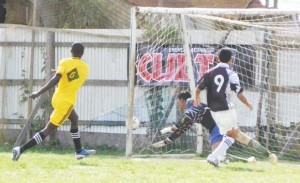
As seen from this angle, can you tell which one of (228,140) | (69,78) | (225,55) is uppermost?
(225,55)

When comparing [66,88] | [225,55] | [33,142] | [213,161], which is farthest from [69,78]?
[213,161]

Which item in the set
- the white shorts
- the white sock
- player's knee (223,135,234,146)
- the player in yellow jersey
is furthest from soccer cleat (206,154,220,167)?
the player in yellow jersey

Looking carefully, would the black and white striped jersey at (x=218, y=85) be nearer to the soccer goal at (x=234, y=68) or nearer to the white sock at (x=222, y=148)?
the white sock at (x=222, y=148)

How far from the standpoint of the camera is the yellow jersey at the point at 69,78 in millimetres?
10586

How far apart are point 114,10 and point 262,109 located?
4.89m

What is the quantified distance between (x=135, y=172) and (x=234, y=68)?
5460 millimetres

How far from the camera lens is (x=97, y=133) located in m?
15.1

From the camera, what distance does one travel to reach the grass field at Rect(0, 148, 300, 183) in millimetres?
8594

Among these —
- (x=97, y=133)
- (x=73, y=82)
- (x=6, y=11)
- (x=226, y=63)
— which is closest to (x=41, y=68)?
(x=97, y=133)

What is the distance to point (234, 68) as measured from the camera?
565 inches

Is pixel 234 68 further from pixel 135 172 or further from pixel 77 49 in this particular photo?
pixel 135 172

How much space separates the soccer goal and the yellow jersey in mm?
3284

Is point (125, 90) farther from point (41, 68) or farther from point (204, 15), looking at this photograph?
point (204, 15)

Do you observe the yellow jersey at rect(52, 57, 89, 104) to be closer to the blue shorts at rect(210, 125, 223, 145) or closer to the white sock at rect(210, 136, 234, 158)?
the white sock at rect(210, 136, 234, 158)
